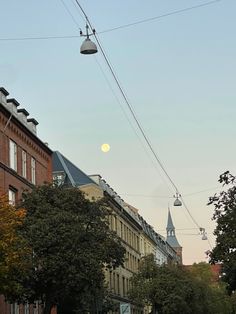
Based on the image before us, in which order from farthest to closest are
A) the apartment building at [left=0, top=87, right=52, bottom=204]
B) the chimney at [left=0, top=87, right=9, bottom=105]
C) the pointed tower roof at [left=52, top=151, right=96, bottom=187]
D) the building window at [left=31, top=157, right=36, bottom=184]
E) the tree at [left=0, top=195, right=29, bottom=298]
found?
1. the pointed tower roof at [left=52, top=151, right=96, bottom=187]
2. the building window at [left=31, top=157, right=36, bottom=184]
3. the chimney at [left=0, top=87, right=9, bottom=105]
4. the apartment building at [left=0, top=87, right=52, bottom=204]
5. the tree at [left=0, top=195, right=29, bottom=298]

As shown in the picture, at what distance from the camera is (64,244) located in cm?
3114

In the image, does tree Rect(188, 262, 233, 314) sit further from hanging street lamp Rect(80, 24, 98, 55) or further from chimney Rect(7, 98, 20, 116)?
hanging street lamp Rect(80, 24, 98, 55)

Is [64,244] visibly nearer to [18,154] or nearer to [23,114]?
[18,154]

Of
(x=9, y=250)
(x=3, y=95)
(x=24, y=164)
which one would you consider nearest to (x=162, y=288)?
(x=24, y=164)

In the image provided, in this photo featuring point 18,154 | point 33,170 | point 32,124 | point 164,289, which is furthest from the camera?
point 164,289

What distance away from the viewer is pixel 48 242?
101ft

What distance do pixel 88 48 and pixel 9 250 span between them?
25.0 feet

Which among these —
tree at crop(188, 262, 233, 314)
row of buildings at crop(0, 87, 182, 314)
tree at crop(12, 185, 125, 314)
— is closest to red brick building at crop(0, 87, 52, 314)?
row of buildings at crop(0, 87, 182, 314)

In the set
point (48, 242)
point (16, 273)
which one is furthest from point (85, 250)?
point (16, 273)

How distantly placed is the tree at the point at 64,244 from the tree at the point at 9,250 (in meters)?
4.38

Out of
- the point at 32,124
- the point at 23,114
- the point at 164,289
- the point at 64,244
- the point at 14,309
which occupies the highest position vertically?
the point at 23,114

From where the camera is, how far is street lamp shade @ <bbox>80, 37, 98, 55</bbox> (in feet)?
65.1

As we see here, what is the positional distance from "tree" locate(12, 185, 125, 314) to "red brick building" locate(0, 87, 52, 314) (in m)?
3.63

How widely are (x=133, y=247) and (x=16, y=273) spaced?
63.8m
